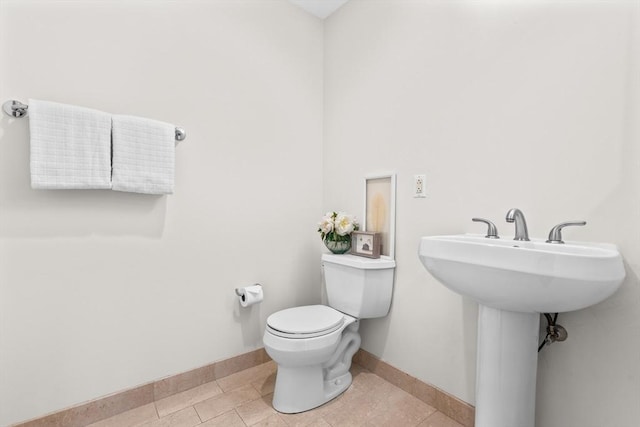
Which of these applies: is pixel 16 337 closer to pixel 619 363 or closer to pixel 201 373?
pixel 201 373

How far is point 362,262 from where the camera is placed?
1.58 metres

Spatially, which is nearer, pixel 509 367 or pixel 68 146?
pixel 509 367

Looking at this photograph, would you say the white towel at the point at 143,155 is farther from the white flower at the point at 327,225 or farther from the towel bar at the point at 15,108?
the white flower at the point at 327,225

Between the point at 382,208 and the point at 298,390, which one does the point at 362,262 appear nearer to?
the point at 382,208

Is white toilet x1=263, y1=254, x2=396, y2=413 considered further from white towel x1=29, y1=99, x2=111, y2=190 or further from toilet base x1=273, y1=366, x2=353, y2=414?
white towel x1=29, y1=99, x2=111, y2=190

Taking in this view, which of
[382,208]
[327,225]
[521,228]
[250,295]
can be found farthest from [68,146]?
[521,228]

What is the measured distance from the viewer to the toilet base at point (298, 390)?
4.69ft

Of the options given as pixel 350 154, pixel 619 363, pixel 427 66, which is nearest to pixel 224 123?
pixel 350 154

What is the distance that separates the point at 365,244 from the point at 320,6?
1.58 meters

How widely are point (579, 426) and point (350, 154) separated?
5.17 feet

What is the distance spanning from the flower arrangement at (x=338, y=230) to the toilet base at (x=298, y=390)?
2.11 ft

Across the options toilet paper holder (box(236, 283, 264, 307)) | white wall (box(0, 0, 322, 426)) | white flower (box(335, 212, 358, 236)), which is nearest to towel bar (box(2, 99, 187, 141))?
white wall (box(0, 0, 322, 426))

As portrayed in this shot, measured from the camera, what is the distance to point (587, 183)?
1024 millimetres

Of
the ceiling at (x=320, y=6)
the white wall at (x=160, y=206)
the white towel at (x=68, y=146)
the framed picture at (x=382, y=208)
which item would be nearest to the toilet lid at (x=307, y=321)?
the white wall at (x=160, y=206)
